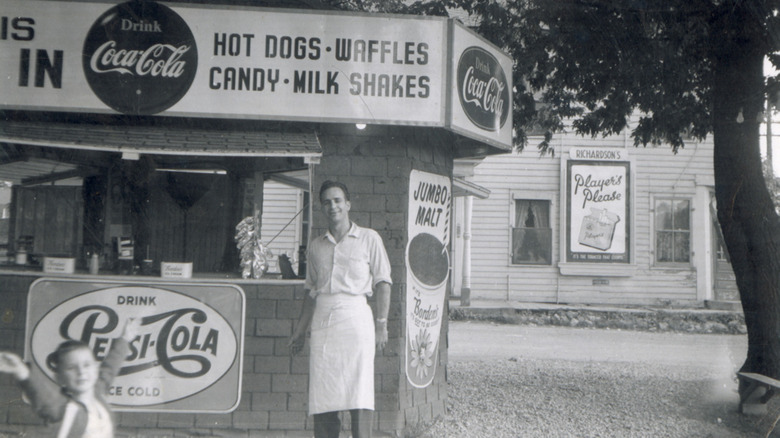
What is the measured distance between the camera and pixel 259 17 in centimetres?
557

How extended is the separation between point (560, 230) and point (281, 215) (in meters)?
11.4

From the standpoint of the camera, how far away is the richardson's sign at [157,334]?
5473 mm

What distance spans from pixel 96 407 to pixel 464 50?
4.02 meters

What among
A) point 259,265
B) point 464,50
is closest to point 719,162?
point 464,50

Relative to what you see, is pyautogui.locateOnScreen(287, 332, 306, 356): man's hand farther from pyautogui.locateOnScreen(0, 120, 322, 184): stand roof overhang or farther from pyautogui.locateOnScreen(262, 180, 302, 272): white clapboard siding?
pyautogui.locateOnScreen(0, 120, 322, 184): stand roof overhang

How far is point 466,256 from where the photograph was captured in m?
16.5

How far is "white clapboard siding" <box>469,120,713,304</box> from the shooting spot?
57.0 feet

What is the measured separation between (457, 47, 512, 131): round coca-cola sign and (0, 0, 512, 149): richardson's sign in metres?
0.28

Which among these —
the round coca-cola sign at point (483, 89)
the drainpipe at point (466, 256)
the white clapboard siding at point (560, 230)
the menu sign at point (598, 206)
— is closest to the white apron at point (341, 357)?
the round coca-cola sign at point (483, 89)

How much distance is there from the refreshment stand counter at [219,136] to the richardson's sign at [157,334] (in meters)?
0.01

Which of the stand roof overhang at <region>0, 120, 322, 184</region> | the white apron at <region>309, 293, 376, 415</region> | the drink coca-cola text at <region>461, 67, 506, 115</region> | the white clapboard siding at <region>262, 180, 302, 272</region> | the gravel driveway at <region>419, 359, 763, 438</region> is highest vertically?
the drink coca-cola text at <region>461, 67, 506, 115</region>

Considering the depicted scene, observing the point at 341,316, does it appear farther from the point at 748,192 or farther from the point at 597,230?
the point at 597,230

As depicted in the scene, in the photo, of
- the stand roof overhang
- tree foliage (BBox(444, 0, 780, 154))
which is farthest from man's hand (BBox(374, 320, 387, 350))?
tree foliage (BBox(444, 0, 780, 154))

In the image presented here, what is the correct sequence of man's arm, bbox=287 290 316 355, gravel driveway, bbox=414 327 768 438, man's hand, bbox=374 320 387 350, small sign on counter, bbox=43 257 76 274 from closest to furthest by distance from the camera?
man's hand, bbox=374 320 387 350 → man's arm, bbox=287 290 316 355 → small sign on counter, bbox=43 257 76 274 → gravel driveway, bbox=414 327 768 438
